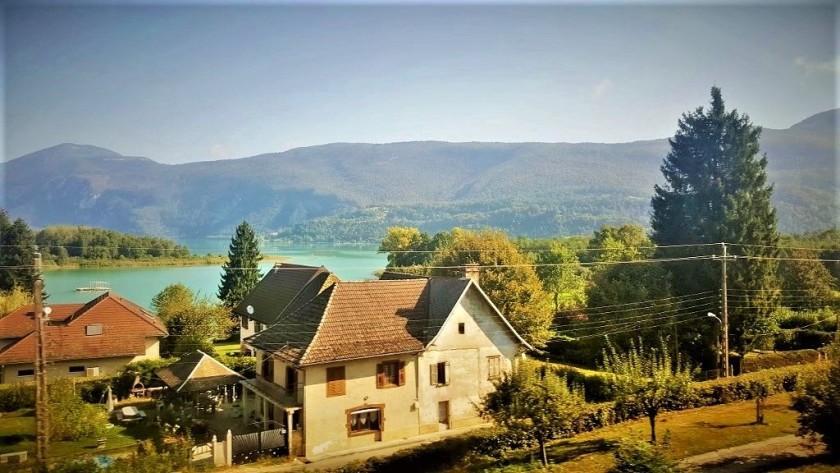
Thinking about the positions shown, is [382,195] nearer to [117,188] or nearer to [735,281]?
[117,188]

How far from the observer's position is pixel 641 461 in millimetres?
8719

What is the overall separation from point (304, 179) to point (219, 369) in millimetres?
114631

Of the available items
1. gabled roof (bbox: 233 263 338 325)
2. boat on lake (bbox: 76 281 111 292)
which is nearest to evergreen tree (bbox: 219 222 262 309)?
gabled roof (bbox: 233 263 338 325)

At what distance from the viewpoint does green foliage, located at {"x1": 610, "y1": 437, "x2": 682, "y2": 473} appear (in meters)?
8.52

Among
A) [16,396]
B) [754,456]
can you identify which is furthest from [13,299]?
[754,456]

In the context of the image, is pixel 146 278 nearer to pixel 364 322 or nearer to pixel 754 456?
pixel 364 322

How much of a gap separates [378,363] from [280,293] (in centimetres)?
1027

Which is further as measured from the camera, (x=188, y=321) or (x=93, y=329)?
(x=188, y=321)

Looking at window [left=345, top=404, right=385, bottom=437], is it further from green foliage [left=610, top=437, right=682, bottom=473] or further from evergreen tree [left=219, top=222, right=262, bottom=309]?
evergreen tree [left=219, top=222, right=262, bottom=309]

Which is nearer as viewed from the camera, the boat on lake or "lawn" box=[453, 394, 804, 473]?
"lawn" box=[453, 394, 804, 473]

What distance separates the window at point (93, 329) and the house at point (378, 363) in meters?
8.12

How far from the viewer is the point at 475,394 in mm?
16500

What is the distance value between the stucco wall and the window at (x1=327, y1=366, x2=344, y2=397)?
0.10 metres

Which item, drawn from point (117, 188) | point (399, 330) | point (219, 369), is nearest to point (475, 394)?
point (399, 330)
